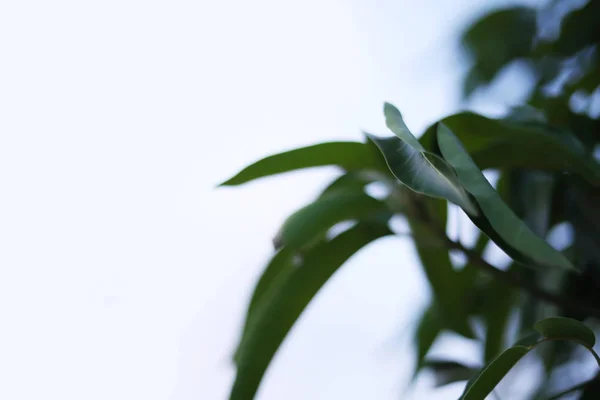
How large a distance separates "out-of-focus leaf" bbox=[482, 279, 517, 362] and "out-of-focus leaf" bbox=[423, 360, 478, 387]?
0.08 metres

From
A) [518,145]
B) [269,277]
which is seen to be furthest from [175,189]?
[518,145]

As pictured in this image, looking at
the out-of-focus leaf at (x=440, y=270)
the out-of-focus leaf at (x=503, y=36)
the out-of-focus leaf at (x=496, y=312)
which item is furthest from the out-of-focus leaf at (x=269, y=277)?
the out-of-focus leaf at (x=503, y=36)

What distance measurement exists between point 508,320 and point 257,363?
1.20 ft

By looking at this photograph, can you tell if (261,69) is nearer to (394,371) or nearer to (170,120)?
(170,120)

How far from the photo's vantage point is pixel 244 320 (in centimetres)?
53

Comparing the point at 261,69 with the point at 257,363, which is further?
the point at 261,69

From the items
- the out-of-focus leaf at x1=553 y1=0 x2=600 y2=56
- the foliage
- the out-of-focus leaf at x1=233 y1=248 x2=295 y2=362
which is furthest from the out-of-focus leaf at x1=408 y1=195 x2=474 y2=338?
the out-of-focus leaf at x1=553 y1=0 x2=600 y2=56

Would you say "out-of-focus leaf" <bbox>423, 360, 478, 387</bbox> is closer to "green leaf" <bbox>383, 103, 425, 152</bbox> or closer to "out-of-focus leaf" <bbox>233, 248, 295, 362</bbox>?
"out-of-focus leaf" <bbox>233, 248, 295, 362</bbox>

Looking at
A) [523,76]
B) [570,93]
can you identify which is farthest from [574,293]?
[523,76]

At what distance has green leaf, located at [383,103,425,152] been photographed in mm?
317

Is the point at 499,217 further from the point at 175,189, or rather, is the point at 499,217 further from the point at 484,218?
the point at 175,189

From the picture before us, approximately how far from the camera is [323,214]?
0.47 m

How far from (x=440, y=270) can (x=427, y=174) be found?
301 mm

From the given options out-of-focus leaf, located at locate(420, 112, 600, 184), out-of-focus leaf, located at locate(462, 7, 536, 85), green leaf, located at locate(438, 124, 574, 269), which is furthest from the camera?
out-of-focus leaf, located at locate(462, 7, 536, 85)
